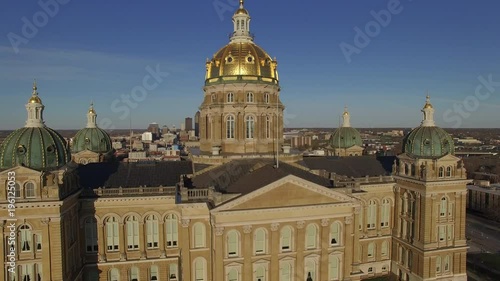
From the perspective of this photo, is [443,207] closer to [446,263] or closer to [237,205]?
[446,263]

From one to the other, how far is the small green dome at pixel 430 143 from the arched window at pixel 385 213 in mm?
7819

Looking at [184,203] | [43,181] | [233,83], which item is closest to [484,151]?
[233,83]

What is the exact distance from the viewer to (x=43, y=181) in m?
36.9

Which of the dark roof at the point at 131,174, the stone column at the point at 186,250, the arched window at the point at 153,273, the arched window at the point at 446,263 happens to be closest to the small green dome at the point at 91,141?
the dark roof at the point at 131,174

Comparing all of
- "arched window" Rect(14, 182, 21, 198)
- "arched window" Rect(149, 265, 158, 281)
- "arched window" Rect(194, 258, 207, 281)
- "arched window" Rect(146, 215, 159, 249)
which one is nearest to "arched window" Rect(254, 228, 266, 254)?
"arched window" Rect(194, 258, 207, 281)

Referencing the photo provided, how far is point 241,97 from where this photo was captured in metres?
52.8

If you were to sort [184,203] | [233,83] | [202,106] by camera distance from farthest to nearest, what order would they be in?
[202,106] → [233,83] → [184,203]

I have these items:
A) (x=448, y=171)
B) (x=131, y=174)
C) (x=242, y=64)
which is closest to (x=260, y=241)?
(x=131, y=174)

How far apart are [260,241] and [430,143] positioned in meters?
24.8

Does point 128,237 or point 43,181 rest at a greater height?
point 43,181

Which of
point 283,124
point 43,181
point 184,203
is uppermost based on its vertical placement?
point 283,124

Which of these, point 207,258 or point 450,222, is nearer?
point 207,258

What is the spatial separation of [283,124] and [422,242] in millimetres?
23412

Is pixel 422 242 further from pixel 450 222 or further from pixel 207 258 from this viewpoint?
pixel 207 258
